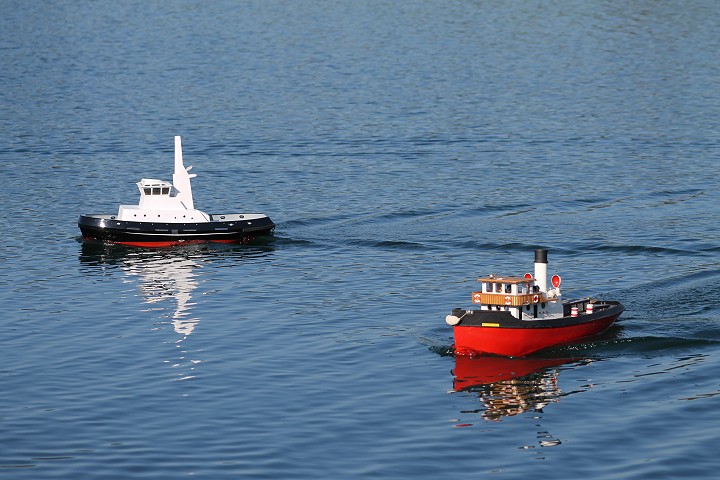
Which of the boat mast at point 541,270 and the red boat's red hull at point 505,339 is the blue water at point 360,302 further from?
the boat mast at point 541,270

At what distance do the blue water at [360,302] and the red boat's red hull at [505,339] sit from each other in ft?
2.82

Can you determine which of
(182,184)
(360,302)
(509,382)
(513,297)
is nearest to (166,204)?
(182,184)

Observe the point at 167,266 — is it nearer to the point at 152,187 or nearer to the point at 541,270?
the point at 152,187

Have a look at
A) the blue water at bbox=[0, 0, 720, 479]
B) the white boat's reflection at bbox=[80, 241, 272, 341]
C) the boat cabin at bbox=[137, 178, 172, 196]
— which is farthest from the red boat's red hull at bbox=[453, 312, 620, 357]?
the boat cabin at bbox=[137, 178, 172, 196]

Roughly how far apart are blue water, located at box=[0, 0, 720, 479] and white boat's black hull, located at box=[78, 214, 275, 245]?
1564mm

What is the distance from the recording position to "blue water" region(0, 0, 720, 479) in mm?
64750

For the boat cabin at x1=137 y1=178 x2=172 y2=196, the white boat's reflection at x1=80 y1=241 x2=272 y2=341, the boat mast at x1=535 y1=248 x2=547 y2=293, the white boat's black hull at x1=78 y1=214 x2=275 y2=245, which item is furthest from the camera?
the boat cabin at x1=137 y1=178 x2=172 y2=196

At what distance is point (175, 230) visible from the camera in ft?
373

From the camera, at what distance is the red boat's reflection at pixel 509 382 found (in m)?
70.9

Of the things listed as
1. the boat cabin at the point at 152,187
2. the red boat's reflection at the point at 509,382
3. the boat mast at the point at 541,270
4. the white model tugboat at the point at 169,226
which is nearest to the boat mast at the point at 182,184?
the boat cabin at the point at 152,187

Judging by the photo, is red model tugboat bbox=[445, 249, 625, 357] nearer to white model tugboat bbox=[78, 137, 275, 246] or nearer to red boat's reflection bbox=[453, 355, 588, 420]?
red boat's reflection bbox=[453, 355, 588, 420]

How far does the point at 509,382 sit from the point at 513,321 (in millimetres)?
4414

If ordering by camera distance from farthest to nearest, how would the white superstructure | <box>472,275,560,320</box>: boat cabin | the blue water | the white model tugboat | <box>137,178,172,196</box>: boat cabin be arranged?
<box>137,178,172,196</box>: boat cabin → the white superstructure → the white model tugboat → <box>472,275,560,320</box>: boat cabin → the blue water

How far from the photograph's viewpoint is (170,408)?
231 ft
